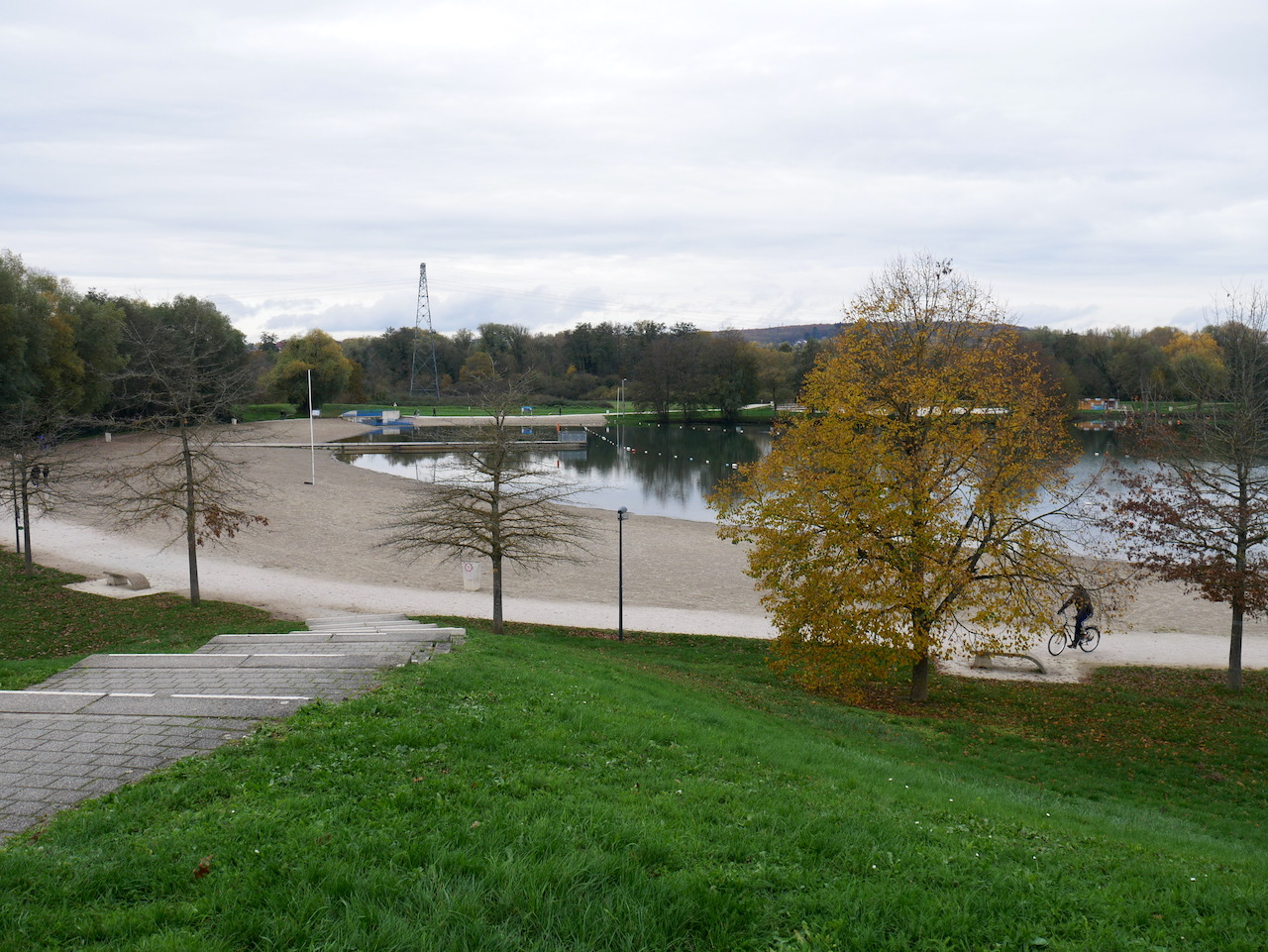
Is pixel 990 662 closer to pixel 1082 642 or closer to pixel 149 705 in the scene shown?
pixel 1082 642

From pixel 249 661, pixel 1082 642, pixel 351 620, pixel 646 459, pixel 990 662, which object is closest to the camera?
pixel 249 661

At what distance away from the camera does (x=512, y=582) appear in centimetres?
2467

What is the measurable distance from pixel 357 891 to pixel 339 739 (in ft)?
8.82

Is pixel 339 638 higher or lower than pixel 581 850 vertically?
lower

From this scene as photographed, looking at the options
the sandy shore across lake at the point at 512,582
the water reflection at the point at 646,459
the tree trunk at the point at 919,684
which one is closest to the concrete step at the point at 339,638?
the sandy shore across lake at the point at 512,582

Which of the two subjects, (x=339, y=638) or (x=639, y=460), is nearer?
(x=339, y=638)

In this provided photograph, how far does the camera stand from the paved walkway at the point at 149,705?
619cm

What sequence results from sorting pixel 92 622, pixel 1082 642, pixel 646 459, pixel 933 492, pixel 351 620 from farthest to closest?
pixel 646 459 → pixel 1082 642 → pixel 351 620 → pixel 92 622 → pixel 933 492

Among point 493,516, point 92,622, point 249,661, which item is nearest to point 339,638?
point 249,661

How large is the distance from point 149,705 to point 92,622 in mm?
10213

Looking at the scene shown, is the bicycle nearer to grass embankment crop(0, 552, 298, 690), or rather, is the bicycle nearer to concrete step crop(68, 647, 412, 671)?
concrete step crop(68, 647, 412, 671)

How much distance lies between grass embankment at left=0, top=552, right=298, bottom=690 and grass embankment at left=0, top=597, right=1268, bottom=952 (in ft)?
24.5

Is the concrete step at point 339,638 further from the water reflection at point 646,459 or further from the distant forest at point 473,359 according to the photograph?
the water reflection at point 646,459

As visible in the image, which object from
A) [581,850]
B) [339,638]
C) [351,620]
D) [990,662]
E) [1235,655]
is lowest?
[990,662]
